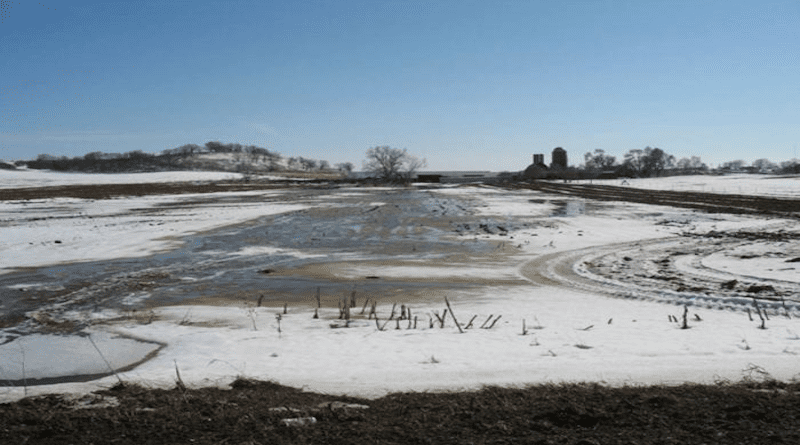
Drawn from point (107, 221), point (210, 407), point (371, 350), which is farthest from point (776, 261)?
point (107, 221)

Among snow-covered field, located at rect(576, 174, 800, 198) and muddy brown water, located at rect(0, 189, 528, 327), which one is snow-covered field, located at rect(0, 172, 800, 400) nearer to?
muddy brown water, located at rect(0, 189, 528, 327)

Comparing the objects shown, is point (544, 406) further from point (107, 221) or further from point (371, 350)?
point (107, 221)

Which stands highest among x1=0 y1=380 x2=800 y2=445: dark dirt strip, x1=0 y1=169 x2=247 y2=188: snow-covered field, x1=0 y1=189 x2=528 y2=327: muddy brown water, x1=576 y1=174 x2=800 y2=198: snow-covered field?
x1=0 y1=169 x2=247 y2=188: snow-covered field

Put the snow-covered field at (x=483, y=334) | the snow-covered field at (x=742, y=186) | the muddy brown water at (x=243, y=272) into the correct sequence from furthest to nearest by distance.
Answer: the snow-covered field at (x=742, y=186) → the muddy brown water at (x=243, y=272) → the snow-covered field at (x=483, y=334)

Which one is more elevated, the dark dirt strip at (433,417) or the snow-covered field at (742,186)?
the snow-covered field at (742,186)

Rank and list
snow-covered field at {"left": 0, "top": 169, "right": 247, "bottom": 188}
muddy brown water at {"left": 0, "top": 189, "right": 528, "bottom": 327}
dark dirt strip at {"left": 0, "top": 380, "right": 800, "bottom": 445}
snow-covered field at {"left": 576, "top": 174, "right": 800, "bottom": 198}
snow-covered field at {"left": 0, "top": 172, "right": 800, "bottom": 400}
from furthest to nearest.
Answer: snow-covered field at {"left": 0, "top": 169, "right": 247, "bottom": 188}
snow-covered field at {"left": 576, "top": 174, "right": 800, "bottom": 198}
muddy brown water at {"left": 0, "top": 189, "right": 528, "bottom": 327}
snow-covered field at {"left": 0, "top": 172, "right": 800, "bottom": 400}
dark dirt strip at {"left": 0, "top": 380, "right": 800, "bottom": 445}

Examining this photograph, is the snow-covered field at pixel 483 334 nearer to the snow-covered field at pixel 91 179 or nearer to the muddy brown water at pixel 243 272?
the muddy brown water at pixel 243 272

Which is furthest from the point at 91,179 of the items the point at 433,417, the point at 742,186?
the point at 433,417

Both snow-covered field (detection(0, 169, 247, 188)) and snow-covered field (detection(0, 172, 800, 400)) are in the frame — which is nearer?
snow-covered field (detection(0, 172, 800, 400))

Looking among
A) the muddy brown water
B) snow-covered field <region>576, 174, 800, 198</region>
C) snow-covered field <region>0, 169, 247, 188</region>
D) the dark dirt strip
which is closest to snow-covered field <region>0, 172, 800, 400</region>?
the dark dirt strip

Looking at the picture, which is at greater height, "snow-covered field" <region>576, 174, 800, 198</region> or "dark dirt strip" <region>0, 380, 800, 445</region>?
"snow-covered field" <region>576, 174, 800, 198</region>

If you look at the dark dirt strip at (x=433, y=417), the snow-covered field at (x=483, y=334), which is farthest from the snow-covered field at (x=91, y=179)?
the dark dirt strip at (x=433, y=417)

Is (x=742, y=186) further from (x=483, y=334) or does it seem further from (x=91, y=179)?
(x=91, y=179)

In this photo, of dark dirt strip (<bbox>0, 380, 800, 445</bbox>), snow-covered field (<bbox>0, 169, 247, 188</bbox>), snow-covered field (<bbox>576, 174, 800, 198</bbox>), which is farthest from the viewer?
snow-covered field (<bbox>0, 169, 247, 188</bbox>)
